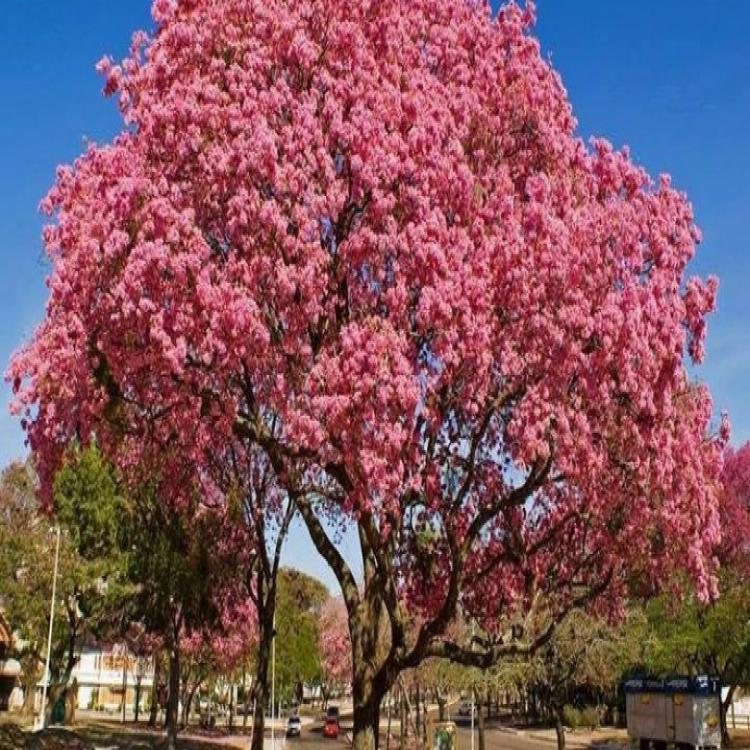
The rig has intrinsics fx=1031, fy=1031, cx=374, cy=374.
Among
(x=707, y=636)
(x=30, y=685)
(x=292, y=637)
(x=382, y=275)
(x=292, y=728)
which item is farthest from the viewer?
(x=292, y=637)

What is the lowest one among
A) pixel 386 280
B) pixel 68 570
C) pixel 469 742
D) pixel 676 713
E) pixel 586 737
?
pixel 586 737

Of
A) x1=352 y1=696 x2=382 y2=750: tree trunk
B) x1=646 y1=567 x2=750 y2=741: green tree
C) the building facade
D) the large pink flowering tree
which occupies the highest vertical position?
the large pink flowering tree

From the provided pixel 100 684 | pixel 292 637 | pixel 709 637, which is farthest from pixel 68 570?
pixel 100 684

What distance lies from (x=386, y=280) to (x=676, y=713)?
3648 centimetres

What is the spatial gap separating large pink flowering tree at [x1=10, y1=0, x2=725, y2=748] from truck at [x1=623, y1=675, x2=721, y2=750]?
28.9 m

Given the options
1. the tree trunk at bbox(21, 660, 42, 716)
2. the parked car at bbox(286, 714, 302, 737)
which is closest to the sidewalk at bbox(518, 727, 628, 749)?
the parked car at bbox(286, 714, 302, 737)

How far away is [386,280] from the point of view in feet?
55.8

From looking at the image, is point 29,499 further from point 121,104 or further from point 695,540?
point 695,540

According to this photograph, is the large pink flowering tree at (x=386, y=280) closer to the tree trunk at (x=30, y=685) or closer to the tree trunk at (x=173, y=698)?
the tree trunk at (x=173, y=698)

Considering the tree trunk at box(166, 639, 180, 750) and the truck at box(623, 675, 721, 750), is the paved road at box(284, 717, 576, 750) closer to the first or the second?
the truck at box(623, 675, 721, 750)

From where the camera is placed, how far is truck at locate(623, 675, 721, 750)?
44312 mm

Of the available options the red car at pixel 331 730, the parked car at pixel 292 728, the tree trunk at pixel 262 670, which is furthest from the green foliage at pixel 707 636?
the parked car at pixel 292 728

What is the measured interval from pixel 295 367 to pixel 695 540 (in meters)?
7.38

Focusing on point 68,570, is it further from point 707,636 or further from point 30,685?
point 707,636
